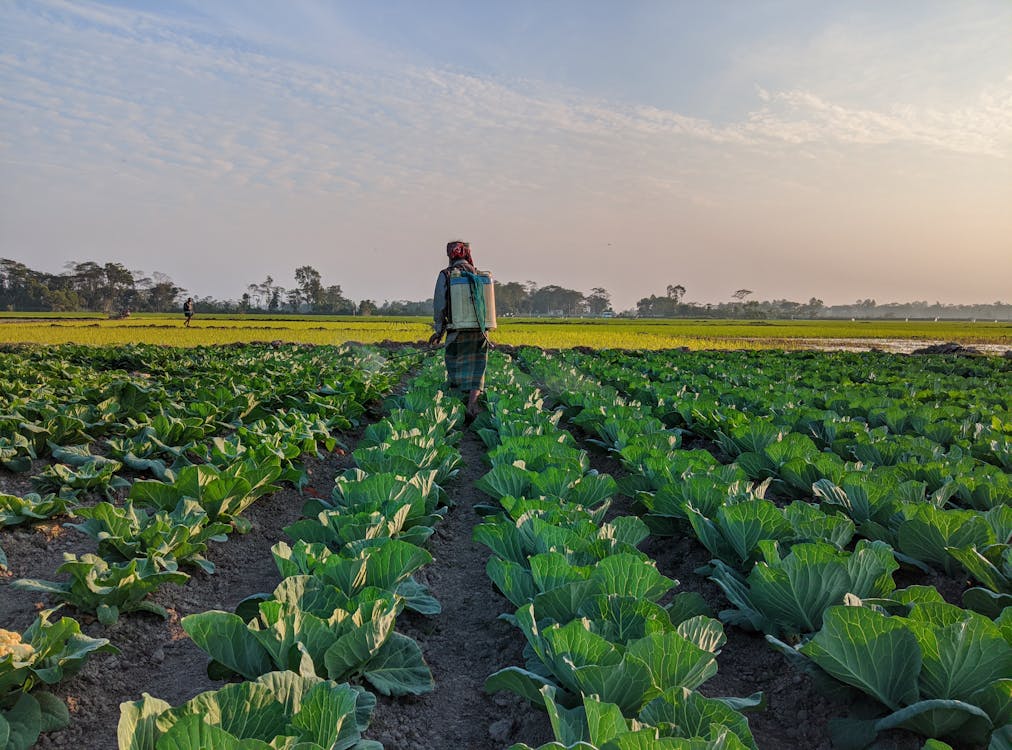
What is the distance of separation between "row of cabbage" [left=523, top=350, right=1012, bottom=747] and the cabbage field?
1cm

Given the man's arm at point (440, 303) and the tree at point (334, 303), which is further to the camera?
the tree at point (334, 303)

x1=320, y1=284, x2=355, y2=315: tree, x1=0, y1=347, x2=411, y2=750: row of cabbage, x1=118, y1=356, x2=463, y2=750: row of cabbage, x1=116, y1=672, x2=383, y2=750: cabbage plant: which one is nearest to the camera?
x1=116, y1=672, x2=383, y2=750: cabbage plant

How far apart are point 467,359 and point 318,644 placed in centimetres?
634

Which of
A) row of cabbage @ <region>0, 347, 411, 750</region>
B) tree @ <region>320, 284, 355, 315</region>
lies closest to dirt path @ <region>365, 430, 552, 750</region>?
row of cabbage @ <region>0, 347, 411, 750</region>

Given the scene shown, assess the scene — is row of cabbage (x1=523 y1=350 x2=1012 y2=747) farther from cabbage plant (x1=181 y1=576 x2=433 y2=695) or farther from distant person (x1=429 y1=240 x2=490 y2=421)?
distant person (x1=429 y1=240 x2=490 y2=421)

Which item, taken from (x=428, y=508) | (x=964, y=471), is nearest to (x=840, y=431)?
(x=964, y=471)

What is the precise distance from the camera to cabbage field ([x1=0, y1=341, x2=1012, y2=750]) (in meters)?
1.83

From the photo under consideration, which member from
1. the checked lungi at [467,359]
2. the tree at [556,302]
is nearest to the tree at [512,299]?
the tree at [556,302]

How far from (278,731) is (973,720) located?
2066 mm

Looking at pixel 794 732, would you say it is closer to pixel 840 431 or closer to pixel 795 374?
pixel 840 431

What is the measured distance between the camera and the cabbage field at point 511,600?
1.83 meters

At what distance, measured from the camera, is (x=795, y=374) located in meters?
12.6

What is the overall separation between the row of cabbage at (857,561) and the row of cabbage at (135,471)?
2.67m

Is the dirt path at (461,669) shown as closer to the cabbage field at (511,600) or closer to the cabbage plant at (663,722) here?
the cabbage field at (511,600)
